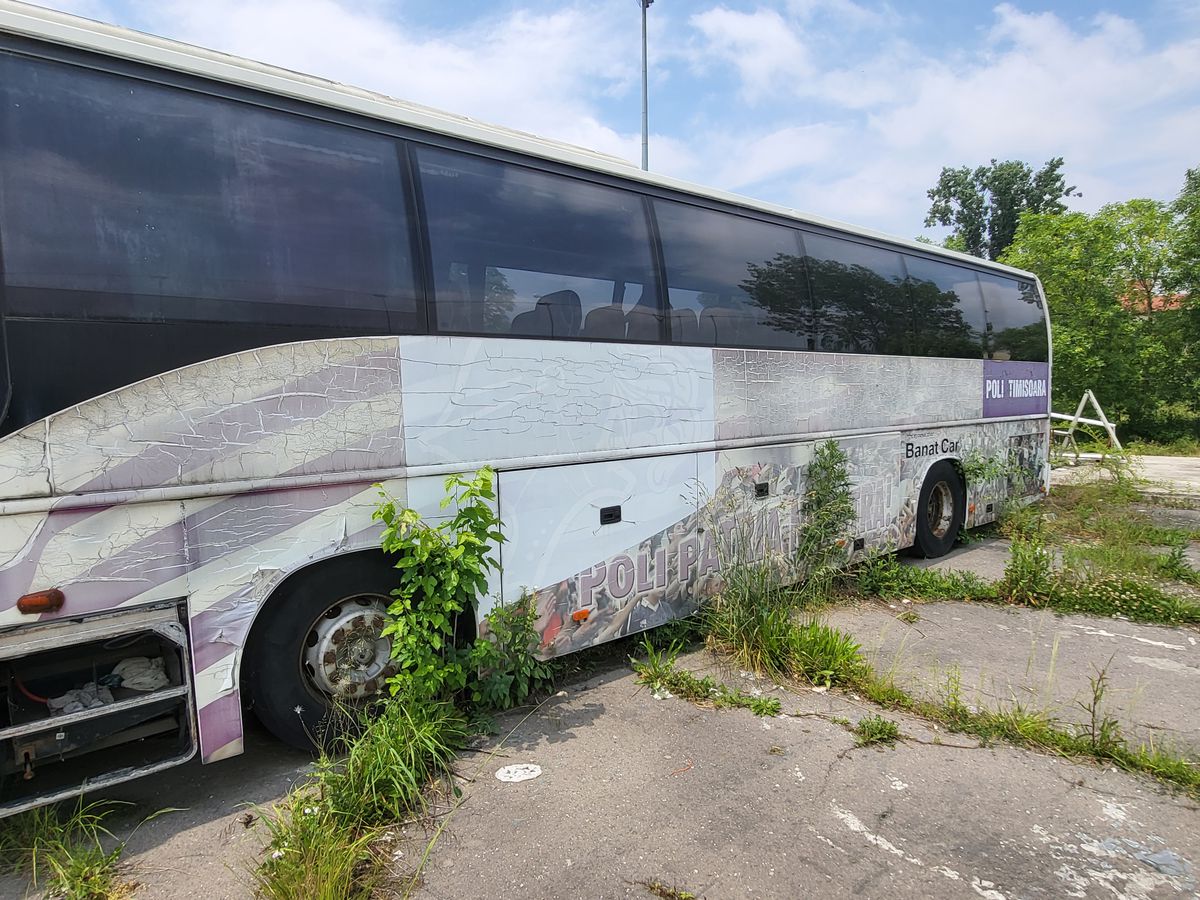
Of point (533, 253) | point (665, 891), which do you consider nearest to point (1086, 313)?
point (533, 253)

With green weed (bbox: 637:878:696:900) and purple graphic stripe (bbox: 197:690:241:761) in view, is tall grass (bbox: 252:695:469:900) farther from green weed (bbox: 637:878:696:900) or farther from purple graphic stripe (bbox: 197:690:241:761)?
green weed (bbox: 637:878:696:900)

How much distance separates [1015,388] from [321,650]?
27.1 feet

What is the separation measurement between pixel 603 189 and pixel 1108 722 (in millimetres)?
3994

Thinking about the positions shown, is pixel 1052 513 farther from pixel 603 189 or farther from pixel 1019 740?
pixel 603 189

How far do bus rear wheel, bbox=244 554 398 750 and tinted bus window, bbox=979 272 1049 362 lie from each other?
7407 millimetres

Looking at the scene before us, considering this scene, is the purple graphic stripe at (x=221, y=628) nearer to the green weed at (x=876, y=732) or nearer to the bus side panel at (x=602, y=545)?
the bus side panel at (x=602, y=545)

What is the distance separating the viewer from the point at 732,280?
195 inches

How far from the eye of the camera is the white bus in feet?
8.26

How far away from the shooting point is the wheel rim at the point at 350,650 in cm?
328

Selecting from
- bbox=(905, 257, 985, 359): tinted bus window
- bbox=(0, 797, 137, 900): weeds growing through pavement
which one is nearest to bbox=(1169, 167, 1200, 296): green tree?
bbox=(905, 257, 985, 359): tinted bus window

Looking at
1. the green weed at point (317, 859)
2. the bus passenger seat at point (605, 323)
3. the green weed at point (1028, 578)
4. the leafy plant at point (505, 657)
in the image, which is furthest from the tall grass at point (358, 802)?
A: the green weed at point (1028, 578)

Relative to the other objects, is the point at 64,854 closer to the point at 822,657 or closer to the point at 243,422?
the point at 243,422

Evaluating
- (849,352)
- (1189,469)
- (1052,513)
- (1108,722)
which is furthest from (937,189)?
(1108,722)

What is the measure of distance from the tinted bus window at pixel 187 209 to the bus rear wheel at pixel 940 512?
19.5 ft
